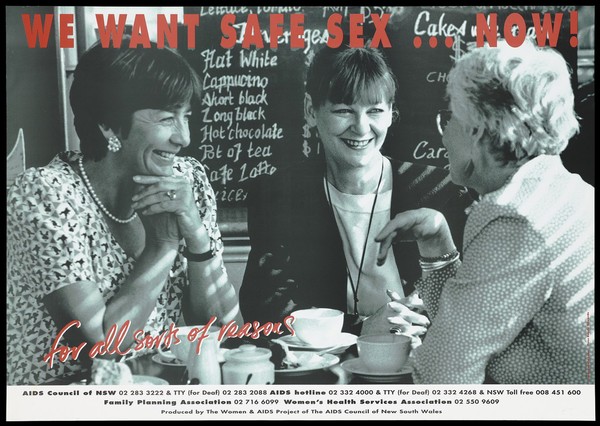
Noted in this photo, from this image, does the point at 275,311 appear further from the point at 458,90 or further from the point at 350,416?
the point at 458,90

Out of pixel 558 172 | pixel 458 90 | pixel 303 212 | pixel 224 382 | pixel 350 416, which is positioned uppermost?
pixel 458 90

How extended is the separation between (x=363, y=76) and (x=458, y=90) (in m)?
0.44

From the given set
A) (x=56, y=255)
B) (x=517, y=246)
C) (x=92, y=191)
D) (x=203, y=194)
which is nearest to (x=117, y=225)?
(x=92, y=191)

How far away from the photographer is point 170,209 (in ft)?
8.51

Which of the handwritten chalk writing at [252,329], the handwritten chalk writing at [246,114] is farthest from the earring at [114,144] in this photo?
the handwritten chalk writing at [252,329]

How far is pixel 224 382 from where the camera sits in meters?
2.30

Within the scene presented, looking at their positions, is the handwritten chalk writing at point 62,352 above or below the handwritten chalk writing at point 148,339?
below

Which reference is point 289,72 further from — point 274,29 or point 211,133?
point 211,133

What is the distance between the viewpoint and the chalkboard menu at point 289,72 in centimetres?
268

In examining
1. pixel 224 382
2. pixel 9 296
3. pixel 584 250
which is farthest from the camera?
pixel 9 296

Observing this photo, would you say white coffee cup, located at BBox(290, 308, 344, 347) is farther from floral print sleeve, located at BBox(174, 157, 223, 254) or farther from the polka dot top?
floral print sleeve, located at BBox(174, 157, 223, 254)

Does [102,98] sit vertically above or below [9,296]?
above

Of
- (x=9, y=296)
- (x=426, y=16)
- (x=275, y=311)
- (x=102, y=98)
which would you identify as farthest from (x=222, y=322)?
(x=426, y=16)

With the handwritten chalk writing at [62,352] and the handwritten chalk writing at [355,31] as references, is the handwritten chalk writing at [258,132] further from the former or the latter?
the handwritten chalk writing at [62,352]
